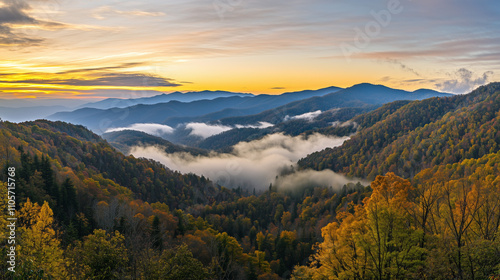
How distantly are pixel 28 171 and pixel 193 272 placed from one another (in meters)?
55.8

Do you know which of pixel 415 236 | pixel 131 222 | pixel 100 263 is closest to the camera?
pixel 415 236

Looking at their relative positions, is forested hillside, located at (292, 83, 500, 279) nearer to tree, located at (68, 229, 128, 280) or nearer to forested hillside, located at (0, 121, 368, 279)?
forested hillside, located at (0, 121, 368, 279)

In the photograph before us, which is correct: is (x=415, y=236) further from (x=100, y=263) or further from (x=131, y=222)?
(x=131, y=222)

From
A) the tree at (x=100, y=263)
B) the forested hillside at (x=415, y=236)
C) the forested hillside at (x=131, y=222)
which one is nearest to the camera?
the forested hillside at (x=415, y=236)

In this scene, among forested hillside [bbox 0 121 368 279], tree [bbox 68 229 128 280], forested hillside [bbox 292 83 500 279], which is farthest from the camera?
forested hillside [bbox 0 121 368 279]

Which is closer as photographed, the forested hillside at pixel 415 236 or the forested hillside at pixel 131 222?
the forested hillside at pixel 415 236

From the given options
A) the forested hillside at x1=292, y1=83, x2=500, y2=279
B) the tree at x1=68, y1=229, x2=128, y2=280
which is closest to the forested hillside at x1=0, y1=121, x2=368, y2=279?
the tree at x1=68, y1=229, x2=128, y2=280

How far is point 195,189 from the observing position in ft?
651

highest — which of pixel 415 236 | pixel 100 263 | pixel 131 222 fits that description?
pixel 415 236

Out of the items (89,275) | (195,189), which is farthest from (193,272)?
(195,189)

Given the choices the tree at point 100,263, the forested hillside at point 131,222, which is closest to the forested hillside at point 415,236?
the forested hillside at point 131,222

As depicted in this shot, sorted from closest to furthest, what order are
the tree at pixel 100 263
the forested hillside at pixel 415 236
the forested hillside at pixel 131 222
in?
the forested hillside at pixel 415 236
the tree at pixel 100 263
the forested hillside at pixel 131 222

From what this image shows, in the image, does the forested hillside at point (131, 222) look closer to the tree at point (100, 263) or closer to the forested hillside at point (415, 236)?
the tree at point (100, 263)

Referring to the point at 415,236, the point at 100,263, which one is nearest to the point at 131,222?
the point at 100,263
